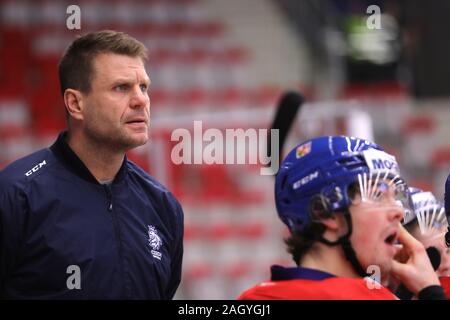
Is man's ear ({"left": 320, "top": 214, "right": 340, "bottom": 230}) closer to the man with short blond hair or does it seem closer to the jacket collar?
the man with short blond hair

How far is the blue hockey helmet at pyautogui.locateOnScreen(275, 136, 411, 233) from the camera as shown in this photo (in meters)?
2.52

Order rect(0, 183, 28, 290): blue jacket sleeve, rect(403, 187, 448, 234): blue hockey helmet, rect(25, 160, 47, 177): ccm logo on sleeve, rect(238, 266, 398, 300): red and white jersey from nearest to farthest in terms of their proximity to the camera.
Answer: rect(238, 266, 398, 300): red and white jersey, rect(0, 183, 28, 290): blue jacket sleeve, rect(25, 160, 47, 177): ccm logo on sleeve, rect(403, 187, 448, 234): blue hockey helmet

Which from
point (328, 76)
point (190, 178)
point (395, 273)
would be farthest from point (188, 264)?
point (395, 273)

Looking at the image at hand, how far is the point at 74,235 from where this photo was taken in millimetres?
2859

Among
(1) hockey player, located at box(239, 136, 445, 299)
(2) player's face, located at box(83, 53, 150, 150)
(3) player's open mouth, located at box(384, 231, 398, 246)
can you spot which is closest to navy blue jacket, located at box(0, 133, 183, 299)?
(2) player's face, located at box(83, 53, 150, 150)

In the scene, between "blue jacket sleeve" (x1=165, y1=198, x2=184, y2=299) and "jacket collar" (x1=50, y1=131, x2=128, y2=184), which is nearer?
"jacket collar" (x1=50, y1=131, x2=128, y2=184)

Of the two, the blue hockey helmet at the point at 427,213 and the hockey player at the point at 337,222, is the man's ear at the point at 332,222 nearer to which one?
the hockey player at the point at 337,222

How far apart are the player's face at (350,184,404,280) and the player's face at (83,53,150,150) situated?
81cm

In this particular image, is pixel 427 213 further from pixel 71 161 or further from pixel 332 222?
pixel 71 161

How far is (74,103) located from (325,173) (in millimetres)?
932

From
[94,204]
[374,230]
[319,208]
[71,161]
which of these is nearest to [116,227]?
[94,204]

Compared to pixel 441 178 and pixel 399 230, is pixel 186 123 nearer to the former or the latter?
pixel 441 178

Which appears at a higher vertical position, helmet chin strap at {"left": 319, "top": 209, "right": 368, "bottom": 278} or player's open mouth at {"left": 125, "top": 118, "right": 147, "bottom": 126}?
player's open mouth at {"left": 125, "top": 118, "right": 147, "bottom": 126}

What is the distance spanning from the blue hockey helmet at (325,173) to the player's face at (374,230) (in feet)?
0.16
